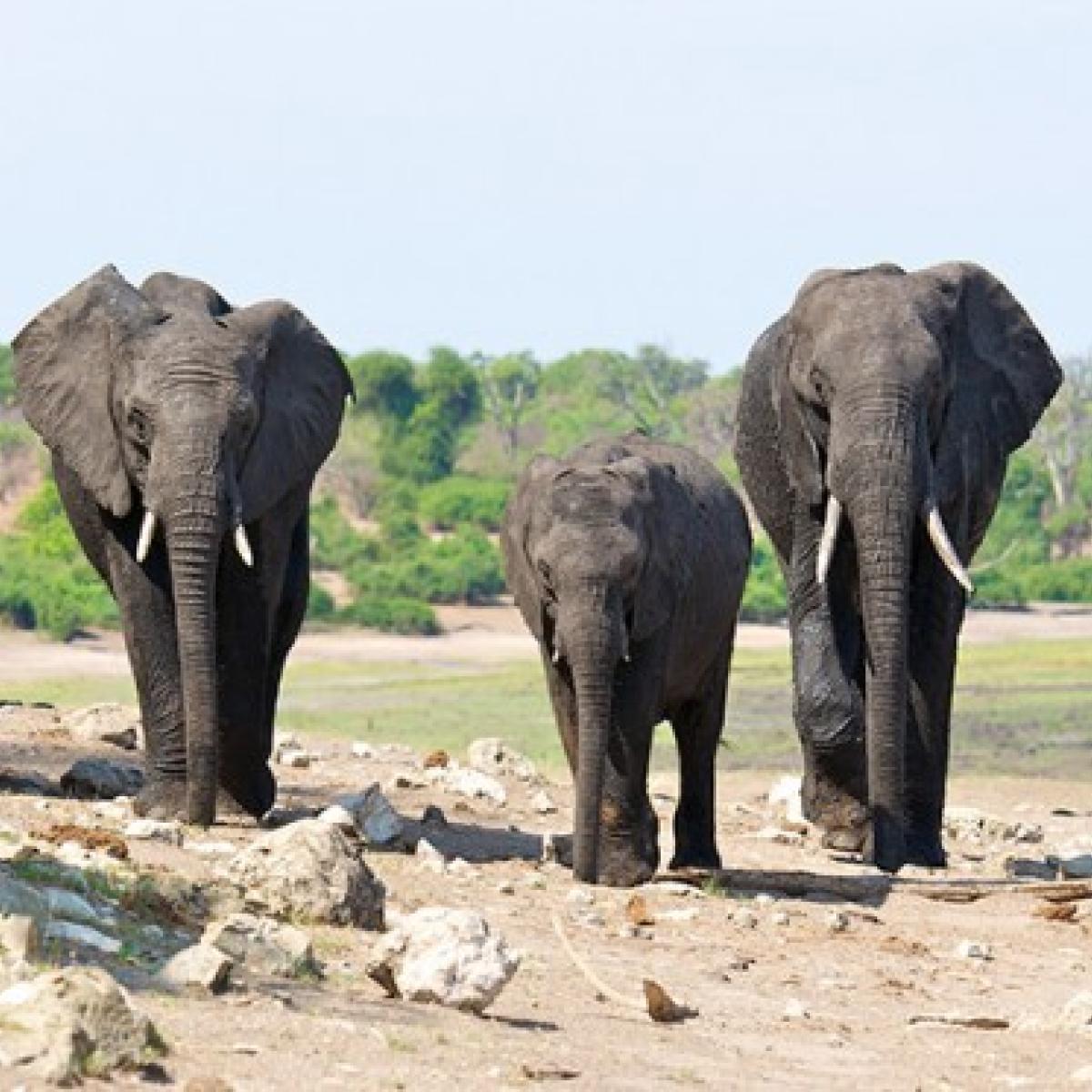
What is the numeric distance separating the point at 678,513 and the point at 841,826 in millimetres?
2726

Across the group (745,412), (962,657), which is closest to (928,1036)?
(745,412)

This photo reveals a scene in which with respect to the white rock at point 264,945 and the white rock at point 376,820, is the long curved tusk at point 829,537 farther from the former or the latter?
the white rock at point 264,945

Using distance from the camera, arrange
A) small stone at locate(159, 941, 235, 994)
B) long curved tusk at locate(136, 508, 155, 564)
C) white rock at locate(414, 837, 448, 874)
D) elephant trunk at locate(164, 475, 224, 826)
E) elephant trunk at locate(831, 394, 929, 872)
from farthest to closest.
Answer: elephant trunk at locate(831, 394, 929, 872), long curved tusk at locate(136, 508, 155, 564), elephant trunk at locate(164, 475, 224, 826), white rock at locate(414, 837, 448, 874), small stone at locate(159, 941, 235, 994)

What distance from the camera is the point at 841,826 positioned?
15.8 metres

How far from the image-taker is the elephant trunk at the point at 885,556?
46.8 feet

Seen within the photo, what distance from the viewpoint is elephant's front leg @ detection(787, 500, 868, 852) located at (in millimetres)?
15539

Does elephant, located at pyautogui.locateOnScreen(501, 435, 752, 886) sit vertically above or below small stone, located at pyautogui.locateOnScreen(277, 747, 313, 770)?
above

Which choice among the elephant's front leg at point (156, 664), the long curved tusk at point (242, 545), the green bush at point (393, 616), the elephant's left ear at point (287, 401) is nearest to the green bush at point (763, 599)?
the green bush at point (393, 616)

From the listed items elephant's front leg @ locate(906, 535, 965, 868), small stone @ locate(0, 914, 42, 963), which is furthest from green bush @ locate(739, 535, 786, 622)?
small stone @ locate(0, 914, 42, 963)

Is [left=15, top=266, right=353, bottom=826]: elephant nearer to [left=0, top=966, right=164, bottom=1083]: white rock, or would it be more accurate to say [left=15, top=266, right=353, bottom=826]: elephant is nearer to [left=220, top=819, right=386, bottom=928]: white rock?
[left=220, top=819, right=386, bottom=928]: white rock

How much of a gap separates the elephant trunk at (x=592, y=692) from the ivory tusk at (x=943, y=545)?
2327 millimetres

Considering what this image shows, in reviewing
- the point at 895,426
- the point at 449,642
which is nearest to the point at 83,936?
the point at 895,426

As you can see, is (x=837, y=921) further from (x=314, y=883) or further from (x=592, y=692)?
(x=314, y=883)

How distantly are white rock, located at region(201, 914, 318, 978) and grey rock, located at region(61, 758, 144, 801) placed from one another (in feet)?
15.4
